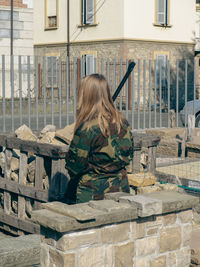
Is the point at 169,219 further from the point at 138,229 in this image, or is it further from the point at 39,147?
the point at 39,147

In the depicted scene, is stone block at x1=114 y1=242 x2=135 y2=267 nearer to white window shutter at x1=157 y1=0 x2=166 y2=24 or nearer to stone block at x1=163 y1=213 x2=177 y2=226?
stone block at x1=163 y1=213 x2=177 y2=226

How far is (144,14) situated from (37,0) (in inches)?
297

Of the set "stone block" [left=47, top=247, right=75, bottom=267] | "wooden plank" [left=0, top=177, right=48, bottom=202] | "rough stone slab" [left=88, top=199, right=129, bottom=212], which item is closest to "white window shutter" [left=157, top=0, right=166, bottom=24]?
"wooden plank" [left=0, top=177, right=48, bottom=202]

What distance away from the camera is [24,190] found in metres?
8.42

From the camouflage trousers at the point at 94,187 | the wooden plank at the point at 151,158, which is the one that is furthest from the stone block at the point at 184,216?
the wooden plank at the point at 151,158

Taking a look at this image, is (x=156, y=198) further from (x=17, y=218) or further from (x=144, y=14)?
(x=144, y=14)

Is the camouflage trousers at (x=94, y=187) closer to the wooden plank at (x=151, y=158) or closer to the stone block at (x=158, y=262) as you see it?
the stone block at (x=158, y=262)

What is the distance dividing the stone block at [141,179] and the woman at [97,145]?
2.67m

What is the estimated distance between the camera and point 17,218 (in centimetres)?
860

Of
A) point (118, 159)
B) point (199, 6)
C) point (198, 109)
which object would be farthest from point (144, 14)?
point (118, 159)

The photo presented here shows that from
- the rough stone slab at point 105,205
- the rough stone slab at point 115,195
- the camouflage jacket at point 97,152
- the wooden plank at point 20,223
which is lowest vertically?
the wooden plank at point 20,223

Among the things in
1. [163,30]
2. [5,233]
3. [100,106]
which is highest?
[163,30]

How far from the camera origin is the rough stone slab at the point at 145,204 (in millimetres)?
5160

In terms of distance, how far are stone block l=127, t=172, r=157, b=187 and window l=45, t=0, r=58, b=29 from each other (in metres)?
29.2
